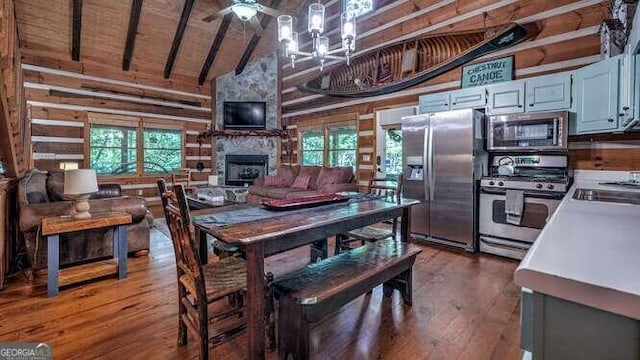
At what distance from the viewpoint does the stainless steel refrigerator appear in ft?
13.3

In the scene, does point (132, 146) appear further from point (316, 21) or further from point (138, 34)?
point (316, 21)

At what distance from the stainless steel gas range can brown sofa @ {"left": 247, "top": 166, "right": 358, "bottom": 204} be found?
7.84ft

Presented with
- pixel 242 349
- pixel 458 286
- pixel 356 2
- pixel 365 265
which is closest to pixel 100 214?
pixel 242 349

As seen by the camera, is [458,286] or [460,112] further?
[460,112]

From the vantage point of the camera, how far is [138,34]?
647 centimetres

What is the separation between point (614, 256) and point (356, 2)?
683cm

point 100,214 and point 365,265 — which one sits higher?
point 100,214

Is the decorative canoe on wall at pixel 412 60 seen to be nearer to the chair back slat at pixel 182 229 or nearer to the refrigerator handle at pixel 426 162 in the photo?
the refrigerator handle at pixel 426 162

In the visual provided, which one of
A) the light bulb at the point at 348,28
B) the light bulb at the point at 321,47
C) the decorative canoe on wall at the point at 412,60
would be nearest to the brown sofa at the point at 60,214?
the light bulb at the point at 321,47

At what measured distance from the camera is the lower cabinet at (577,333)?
608 millimetres

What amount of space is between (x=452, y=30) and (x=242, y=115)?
5359 millimetres

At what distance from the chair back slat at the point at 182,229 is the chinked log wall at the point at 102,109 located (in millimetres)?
5591

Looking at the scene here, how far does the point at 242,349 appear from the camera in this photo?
6.61ft

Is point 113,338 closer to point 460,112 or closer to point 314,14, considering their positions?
point 314,14
